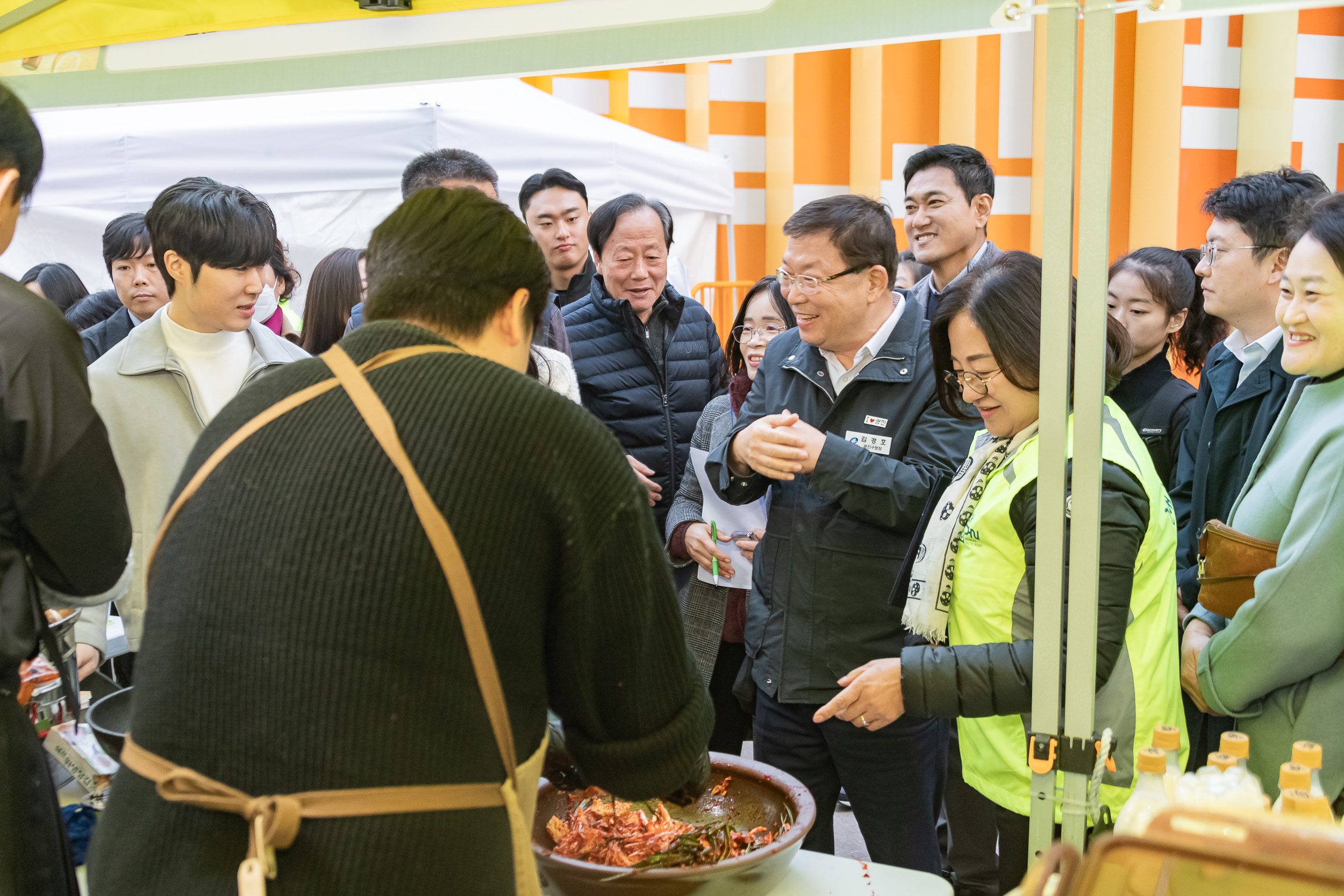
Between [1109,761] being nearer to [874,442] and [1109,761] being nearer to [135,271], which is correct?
[874,442]

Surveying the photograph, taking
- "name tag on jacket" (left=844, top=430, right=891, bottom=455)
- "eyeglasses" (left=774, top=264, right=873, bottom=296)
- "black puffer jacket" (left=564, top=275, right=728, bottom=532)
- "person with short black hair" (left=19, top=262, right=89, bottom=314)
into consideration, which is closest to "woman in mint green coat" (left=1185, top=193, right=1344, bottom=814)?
"name tag on jacket" (left=844, top=430, right=891, bottom=455)

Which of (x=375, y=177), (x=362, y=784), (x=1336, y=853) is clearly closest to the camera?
(x=1336, y=853)

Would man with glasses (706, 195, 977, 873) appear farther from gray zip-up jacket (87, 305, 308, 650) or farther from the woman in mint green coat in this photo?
A: gray zip-up jacket (87, 305, 308, 650)

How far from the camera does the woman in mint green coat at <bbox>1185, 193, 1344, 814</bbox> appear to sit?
152cm

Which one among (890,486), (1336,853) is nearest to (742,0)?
(890,486)

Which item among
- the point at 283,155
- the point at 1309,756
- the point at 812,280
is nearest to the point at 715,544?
the point at 812,280

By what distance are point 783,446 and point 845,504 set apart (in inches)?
6.2

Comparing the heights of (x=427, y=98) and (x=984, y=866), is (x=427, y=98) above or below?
above

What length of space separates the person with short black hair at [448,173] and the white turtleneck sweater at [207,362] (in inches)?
34.0

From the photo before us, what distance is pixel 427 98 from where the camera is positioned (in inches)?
172

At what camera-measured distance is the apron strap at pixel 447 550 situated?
90cm

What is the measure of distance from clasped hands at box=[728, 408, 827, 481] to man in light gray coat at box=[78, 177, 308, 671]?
105cm

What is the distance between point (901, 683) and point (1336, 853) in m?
0.94

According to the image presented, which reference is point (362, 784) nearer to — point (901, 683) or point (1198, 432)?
point (901, 683)
